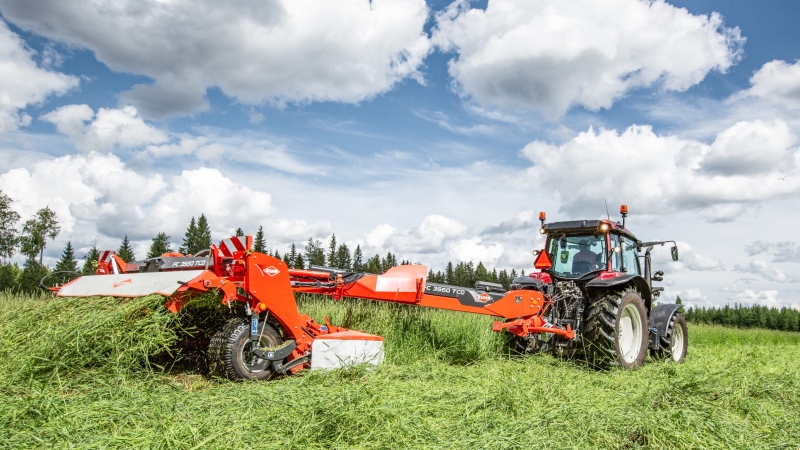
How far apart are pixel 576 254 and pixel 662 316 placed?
1.61 metres

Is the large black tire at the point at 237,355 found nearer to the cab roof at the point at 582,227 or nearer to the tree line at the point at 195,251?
the cab roof at the point at 582,227

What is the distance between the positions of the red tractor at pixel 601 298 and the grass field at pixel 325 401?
60 cm

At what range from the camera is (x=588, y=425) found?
3.60 m

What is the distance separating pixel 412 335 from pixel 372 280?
1.90 m

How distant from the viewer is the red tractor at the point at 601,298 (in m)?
6.70

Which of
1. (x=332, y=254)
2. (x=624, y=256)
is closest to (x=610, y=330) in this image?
(x=624, y=256)

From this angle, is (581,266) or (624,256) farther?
(624,256)

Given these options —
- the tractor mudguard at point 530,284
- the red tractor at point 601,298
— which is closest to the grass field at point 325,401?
the red tractor at point 601,298

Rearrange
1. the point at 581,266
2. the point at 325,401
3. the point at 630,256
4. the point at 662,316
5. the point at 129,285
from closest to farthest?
1. the point at 325,401
2. the point at 129,285
3. the point at 581,266
4. the point at 662,316
5. the point at 630,256

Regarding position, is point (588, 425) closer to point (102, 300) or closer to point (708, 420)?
point (708, 420)

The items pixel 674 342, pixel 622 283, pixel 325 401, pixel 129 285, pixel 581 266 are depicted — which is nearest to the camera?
pixel 325 401

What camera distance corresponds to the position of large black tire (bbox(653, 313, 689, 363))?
802 centimetres

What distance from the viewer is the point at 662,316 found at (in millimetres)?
8203

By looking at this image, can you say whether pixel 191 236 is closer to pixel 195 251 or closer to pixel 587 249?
pixel 195 251
